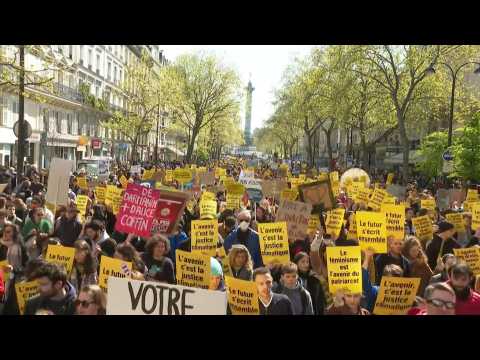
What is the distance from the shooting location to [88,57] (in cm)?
5812

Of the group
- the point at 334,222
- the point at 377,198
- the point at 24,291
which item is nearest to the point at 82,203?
the point at 334,222

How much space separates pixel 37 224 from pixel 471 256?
6.34 meters

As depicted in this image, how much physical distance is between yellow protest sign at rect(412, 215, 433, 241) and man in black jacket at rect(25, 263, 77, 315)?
663cm

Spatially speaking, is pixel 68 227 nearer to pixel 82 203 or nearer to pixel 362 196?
pixel 82 203

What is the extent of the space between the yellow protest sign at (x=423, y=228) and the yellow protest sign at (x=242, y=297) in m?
5.55

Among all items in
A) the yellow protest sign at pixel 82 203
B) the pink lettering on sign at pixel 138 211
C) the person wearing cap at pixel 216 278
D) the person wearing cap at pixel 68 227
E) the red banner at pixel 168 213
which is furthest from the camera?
the yellow protest sign at pixel 82 203

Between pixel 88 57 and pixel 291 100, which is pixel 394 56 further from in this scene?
pixel 88 57

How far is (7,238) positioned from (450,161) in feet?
67.3

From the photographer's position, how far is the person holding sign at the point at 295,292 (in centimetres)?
631

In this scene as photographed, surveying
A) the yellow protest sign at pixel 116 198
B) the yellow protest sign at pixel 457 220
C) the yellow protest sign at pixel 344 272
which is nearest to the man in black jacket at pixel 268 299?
the yellow protest sign at pixel 344 272

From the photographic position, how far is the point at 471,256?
8.24m

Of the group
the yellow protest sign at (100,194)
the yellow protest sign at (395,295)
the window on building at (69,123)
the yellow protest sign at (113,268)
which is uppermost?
the window on building at (69,123)

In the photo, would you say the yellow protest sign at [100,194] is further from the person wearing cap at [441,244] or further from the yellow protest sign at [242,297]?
the yellow protest sign at [242,297]
